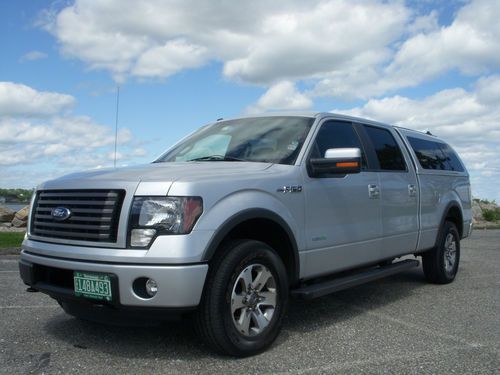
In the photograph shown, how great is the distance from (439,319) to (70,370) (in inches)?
135

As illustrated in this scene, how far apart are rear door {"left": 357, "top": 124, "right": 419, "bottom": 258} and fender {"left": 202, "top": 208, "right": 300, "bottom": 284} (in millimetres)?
1575

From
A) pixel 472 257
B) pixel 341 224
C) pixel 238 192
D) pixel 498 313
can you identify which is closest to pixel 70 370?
pixel 238 192

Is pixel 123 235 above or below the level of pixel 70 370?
above

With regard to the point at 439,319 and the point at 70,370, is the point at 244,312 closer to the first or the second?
the point at 70,370

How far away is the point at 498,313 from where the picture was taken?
549cm

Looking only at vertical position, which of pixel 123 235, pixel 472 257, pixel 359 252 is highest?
pixel 123 235

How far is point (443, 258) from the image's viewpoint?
282 inches

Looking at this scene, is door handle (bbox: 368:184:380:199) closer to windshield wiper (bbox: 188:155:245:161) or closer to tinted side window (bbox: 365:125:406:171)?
tinted side window (bbox: 365:125:406:171)

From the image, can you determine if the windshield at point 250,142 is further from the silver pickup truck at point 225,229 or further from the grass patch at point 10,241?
the grass patch at point 10,241

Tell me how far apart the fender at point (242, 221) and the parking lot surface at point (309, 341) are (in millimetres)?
701

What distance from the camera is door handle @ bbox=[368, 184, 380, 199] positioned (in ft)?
17.9

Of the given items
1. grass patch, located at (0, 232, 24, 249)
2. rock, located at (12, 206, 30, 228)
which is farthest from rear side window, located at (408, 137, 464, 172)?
rock, located at (12, 206, 30, 228)

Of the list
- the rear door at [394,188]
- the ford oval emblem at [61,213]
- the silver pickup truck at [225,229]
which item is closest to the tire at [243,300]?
the silver pickup truck at [225,229]

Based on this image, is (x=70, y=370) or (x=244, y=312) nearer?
(x=70, y=370)
